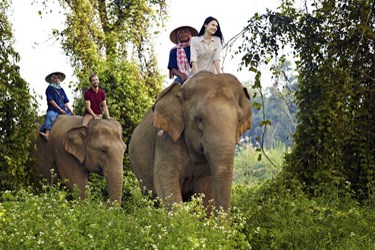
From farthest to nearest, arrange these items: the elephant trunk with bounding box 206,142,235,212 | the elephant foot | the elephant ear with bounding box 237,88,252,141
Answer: the elephant foot
the elephant ear with bounding box 237,88,252,141
the elephant trunk with bounding box 206,142,235,212

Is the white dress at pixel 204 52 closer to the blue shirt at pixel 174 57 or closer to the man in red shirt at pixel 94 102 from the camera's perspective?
the blue shirt at pixel 174 57

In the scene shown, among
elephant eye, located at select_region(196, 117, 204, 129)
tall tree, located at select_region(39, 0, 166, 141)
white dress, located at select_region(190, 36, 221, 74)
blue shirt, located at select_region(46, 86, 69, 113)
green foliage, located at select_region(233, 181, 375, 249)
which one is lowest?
green foliage, located at select_region(233, 181, 375, 249)

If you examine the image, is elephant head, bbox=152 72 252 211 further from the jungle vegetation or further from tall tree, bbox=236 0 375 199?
tall tree, bbox=236 0 375 199

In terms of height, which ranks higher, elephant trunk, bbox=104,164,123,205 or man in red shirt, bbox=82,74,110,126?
man in red shirt, bbox=82,74,110,126

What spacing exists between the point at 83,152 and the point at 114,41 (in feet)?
26.5

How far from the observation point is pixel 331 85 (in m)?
13.3

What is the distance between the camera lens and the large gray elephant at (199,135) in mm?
9891

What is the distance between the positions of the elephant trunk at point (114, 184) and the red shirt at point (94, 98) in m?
1.20

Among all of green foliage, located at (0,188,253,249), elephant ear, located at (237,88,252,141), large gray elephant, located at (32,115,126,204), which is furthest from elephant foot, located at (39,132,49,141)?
green foliage, located at (0,188,253,249)

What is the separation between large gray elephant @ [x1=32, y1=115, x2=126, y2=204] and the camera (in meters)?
14.7

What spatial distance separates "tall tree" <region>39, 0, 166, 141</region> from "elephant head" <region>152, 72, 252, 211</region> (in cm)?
892

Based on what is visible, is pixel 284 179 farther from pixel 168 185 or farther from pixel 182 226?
pixel 182 226

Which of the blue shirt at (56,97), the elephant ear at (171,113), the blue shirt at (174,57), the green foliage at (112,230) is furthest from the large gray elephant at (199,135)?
the blue shirt at (56,97)

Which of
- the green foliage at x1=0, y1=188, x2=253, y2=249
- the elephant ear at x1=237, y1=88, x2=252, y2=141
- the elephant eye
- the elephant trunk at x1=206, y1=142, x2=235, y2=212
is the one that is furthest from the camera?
the elephant ear at x1=237, y1=88, x2=252, y2=141
